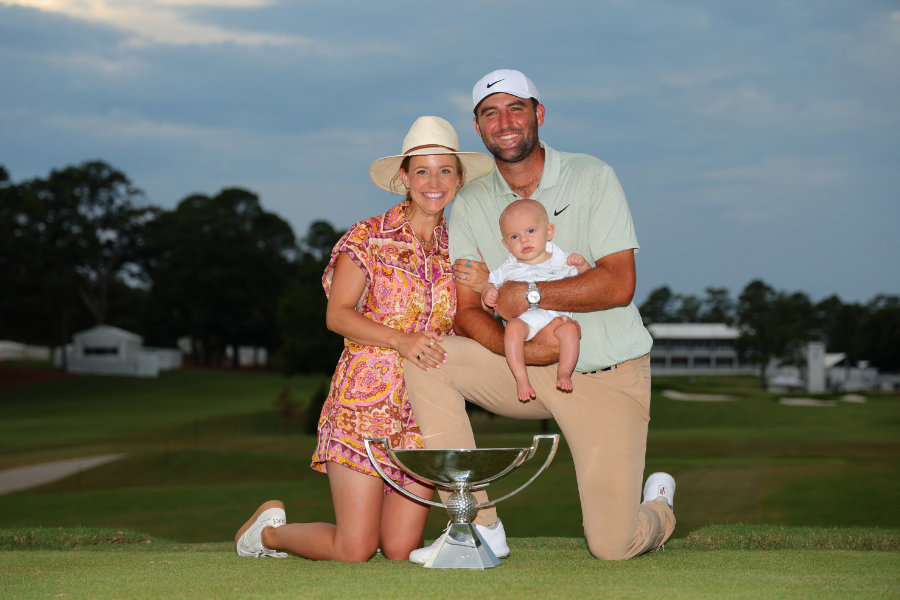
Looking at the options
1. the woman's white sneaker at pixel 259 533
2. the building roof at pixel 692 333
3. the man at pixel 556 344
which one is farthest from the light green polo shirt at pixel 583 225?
the building roof at pixel 692 333

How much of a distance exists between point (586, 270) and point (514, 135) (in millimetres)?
848

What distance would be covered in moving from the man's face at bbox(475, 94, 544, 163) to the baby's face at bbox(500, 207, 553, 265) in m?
0.47

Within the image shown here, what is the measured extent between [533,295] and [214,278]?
6458 cm

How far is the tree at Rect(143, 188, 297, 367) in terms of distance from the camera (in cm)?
6738

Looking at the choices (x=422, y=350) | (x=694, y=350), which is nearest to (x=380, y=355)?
(x=422, y=350)

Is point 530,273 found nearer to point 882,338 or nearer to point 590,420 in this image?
point 590,420

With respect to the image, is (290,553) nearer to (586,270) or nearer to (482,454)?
(482,454)

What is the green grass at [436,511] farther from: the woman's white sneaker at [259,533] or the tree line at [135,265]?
the tree line at [135,265]

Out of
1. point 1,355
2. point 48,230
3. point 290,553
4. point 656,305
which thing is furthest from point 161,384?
point 656,305

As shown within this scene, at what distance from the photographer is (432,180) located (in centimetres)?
539

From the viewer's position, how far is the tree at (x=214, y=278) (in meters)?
67.4

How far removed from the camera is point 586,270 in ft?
16.3

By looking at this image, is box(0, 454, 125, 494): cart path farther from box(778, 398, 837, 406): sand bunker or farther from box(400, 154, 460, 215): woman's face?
box(778, 398, 837, 406): sand bunker

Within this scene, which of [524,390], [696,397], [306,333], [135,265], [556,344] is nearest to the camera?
[524,390]
